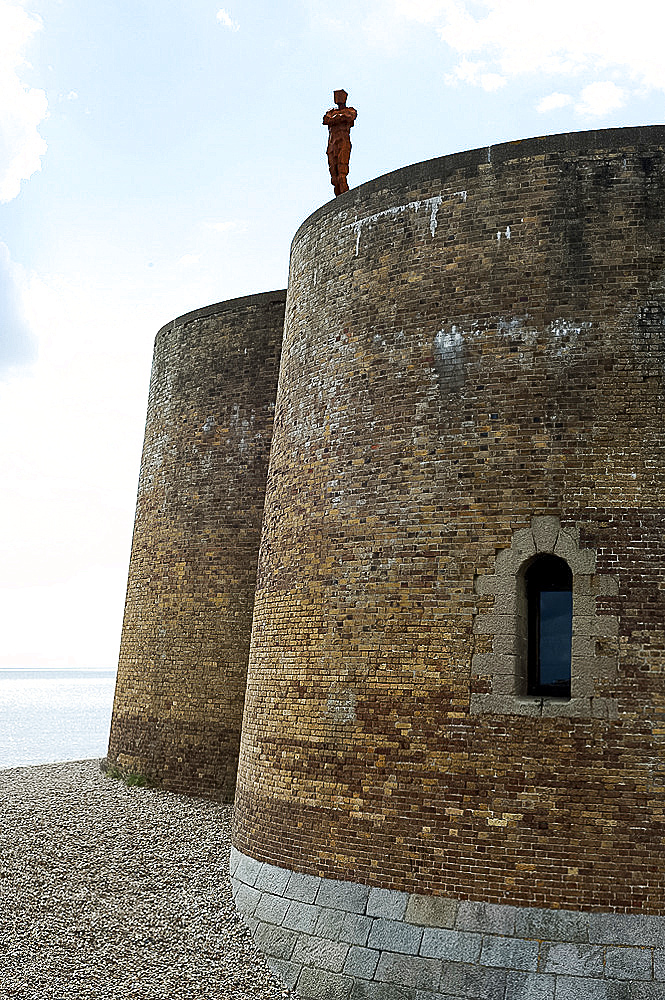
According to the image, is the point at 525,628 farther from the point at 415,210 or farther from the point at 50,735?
the point at 50,735

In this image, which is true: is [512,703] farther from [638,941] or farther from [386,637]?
[638,941]

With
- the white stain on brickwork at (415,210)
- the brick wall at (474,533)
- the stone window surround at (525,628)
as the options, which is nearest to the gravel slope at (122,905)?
the brick wall at (474,533)

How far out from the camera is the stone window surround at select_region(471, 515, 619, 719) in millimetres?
9289

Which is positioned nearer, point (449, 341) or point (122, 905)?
point (449, 341)

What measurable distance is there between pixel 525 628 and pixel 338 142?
26.8 ft

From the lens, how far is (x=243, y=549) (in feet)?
52.9

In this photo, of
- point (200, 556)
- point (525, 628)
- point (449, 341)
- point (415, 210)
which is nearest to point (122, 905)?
point (525, 628)

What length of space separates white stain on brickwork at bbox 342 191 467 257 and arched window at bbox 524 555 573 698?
12.7 feet

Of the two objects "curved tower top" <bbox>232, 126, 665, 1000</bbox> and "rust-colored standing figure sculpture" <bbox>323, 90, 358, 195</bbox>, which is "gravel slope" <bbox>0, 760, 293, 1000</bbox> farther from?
"rust-colored standing figure sculpture" <bbox>323, 90, 358, 195</bbox>

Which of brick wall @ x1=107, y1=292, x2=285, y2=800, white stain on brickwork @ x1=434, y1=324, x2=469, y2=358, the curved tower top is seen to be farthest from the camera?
brick wall @ x1=107, y1=292, x2=285, y2=800

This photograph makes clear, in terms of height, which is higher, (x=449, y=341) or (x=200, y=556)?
(x=449, y=341)

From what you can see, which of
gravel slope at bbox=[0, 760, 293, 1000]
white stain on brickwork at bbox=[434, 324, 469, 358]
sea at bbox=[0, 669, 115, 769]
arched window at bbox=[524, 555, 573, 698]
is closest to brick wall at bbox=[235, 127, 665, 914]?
white stain on brickwork at bbox=[434, 324, 469, 358]

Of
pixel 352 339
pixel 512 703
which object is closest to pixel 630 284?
pixel 352 339

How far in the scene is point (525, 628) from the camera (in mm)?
9883
